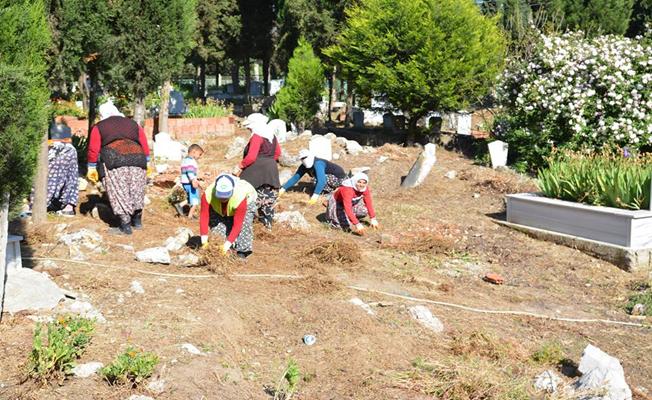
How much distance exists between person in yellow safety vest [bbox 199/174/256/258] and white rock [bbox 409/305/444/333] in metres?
1.78

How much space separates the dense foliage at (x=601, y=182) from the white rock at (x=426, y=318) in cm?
408

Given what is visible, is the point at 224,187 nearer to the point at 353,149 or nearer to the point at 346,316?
the point at 346,316

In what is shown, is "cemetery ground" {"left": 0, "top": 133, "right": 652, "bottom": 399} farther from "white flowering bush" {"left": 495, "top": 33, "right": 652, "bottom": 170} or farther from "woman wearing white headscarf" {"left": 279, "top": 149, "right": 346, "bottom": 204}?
"white flowering bush" {"left": 495, "top": 33, "right": 652, "bottom": 170}

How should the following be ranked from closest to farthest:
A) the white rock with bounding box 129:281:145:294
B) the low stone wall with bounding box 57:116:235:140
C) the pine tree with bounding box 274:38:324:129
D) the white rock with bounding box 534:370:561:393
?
the white rock with bounding box 534:370:561:393
the white rock with bounding box 129:281:145:294
the low stone wall with bounding box 57:116:235:140
the pine tree with bounding box 274:38:324:129

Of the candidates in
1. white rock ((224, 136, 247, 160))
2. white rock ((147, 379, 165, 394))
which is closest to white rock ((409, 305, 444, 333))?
white rock ((147, 379, 165, 394))

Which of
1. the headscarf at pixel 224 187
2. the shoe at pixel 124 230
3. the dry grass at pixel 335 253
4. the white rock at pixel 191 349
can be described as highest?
the headscarf at pixel 224 187

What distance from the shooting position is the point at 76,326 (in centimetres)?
458

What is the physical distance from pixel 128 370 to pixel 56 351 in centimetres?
40

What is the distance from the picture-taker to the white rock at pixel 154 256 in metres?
6.73

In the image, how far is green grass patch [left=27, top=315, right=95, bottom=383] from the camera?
4109 mm

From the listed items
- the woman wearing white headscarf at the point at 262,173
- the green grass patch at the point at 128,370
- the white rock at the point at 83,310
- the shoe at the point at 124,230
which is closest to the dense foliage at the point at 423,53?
the woman wearing white headscarf at the point at 262,173

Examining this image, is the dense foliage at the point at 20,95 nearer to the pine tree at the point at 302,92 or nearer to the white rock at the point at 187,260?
the white rock at the point at 187,260

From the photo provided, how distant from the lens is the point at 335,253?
745cm

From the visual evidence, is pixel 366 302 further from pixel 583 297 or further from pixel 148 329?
pixel 583 297
